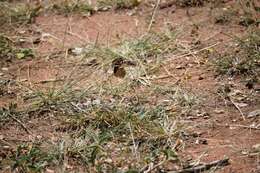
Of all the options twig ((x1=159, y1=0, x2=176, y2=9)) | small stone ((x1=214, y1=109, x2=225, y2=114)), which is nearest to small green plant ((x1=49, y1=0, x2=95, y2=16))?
twig ((x1=159, y1=0, x2=176, y2=9))

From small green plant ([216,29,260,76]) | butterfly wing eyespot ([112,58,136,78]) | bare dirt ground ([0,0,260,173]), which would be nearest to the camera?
bare dirt ground ([0,0,260,173])

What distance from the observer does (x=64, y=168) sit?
198 cm

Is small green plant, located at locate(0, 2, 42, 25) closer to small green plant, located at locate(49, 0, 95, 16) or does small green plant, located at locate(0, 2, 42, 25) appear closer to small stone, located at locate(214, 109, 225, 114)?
small green plant, located at locate(49, 0, 95, 16)

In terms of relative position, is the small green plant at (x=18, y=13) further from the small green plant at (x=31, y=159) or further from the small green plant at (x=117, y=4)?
the small green plant at (x=31, y=159)

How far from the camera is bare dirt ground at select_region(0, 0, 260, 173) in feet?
6.71

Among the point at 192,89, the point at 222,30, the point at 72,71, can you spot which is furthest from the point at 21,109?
the point at 222,30

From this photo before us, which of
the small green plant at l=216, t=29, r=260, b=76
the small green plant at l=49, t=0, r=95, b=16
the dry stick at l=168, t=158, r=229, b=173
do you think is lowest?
the dry stick at l=168, t=158, r=229, b=173

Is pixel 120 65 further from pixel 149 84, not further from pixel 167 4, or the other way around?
pixel 167 4

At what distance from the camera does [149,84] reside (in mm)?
2625

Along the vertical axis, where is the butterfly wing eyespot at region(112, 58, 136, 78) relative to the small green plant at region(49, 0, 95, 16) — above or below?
below

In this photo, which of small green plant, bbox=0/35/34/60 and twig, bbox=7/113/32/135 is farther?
small green plant, bbox=0/35/34/60

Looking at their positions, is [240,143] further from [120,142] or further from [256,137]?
[120,142]

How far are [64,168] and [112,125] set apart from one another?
38 cm

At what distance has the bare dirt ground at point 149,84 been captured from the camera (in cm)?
204
